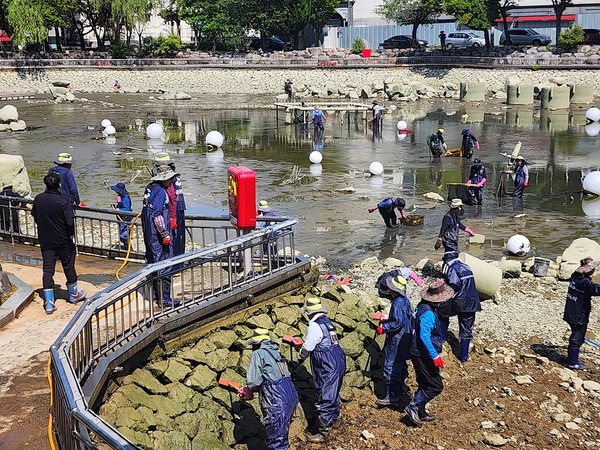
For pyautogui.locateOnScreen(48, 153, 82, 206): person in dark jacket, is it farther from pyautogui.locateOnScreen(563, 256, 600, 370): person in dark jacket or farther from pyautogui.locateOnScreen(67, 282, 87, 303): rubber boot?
pyautogui.locateOnScreen(563, 256, 600, 370): person in dark jacket

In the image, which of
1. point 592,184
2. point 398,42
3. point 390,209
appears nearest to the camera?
point 390,209

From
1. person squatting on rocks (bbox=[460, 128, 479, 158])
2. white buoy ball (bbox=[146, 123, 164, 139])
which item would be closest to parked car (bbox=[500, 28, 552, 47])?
person squatting on rocks (bbox=[460, 128, 479, 158])

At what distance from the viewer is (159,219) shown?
9.60 m

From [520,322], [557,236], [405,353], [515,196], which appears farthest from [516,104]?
[405,353]

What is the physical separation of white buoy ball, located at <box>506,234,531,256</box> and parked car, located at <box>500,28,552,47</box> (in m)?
52.3

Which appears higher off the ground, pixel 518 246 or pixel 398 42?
pixel 398 42

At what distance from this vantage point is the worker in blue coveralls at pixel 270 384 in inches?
305

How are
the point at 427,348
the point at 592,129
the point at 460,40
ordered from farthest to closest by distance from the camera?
the point at 460,40 → the point at 592,129 → the point at 427,348

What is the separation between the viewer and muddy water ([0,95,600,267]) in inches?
706

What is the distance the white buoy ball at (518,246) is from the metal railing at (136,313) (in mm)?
6218

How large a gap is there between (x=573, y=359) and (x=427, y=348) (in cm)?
320

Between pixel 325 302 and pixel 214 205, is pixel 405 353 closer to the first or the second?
pixel 325 302

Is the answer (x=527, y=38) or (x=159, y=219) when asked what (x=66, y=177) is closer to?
(x=159, y=219)

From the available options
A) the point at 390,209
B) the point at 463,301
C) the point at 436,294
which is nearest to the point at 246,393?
the point at 436,294
